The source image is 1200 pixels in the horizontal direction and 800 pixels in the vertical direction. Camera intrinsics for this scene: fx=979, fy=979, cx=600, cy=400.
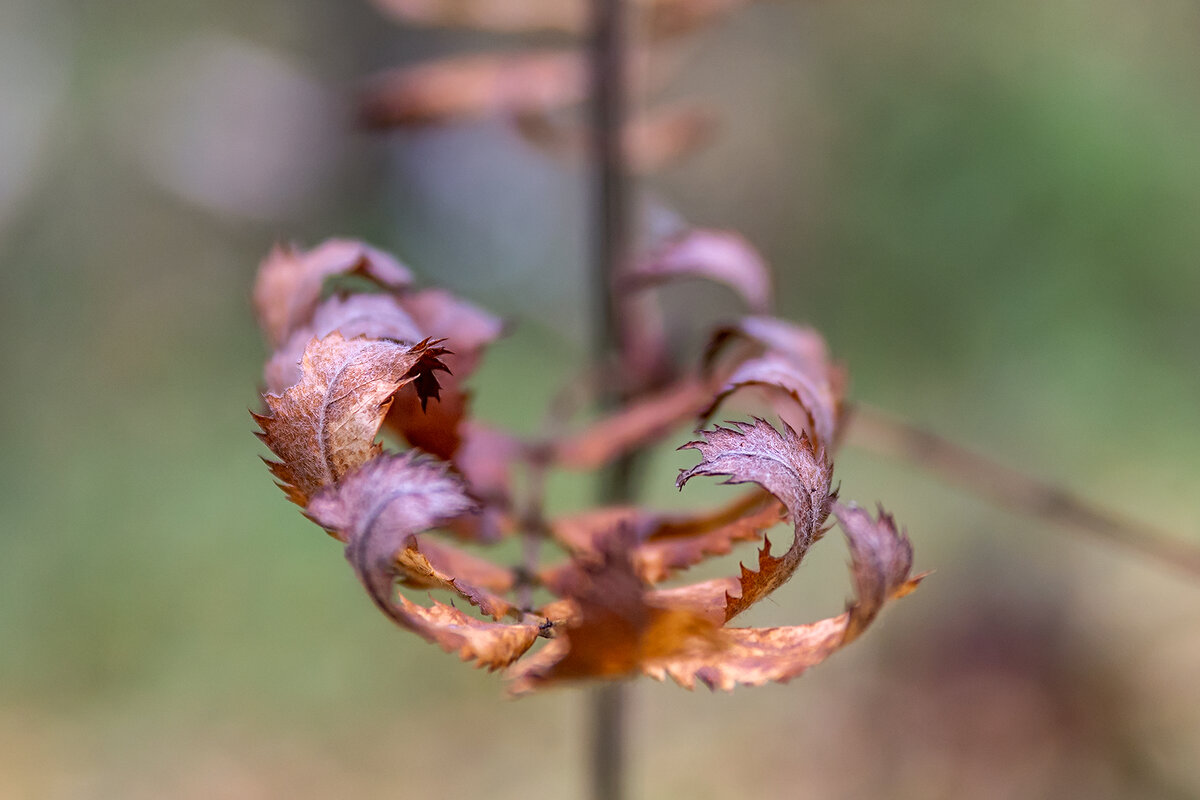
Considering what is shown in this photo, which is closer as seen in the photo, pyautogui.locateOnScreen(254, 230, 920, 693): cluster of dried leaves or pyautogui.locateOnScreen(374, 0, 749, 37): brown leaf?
pyautogui.locateOnScreen(254, 230, 920, 693): cluster of dried leaves

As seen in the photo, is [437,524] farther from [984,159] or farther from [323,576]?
[984,159]

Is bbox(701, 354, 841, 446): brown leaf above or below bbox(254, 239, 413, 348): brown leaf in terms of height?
above

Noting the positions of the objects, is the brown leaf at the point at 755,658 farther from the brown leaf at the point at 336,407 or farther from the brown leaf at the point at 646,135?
the brown leaf at the point at 646,135

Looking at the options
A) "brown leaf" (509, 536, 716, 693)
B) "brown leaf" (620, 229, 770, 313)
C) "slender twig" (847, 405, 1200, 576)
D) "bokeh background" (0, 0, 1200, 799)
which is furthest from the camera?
"bokeh background" (0, 0, 1200, 799)

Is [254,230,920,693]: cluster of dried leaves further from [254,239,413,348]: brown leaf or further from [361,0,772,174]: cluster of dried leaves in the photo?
[361,0,772,174]: cluster of dried leaves

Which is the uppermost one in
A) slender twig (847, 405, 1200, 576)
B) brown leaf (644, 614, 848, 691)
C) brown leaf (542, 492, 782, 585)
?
slender twig (847, 405, 1200, 576)

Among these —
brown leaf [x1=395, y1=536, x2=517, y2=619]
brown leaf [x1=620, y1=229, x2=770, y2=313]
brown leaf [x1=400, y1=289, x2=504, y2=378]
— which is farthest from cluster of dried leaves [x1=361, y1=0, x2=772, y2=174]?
brown leaf [x1=395, y1=536, x2=517, y2=619]

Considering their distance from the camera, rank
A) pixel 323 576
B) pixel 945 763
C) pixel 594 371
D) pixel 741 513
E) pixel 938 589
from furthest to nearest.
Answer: pixel 323 576 → pixel 938 589 → pixel 945 763 → pixel 594 371 → pixel 741 513

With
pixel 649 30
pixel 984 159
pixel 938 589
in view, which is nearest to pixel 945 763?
pixel 938 589
